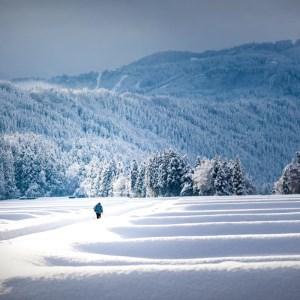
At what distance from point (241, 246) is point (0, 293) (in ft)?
25.6

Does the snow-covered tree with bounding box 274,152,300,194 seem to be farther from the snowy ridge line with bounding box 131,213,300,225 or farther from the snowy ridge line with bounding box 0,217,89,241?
the snowy ridge line with bounding box 0,217,89,241

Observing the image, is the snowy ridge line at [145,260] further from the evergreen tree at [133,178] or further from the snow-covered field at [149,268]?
the evergreen tree at [133,178]

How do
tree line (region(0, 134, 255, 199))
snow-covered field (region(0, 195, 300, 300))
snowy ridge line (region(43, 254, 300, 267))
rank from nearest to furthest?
1. snow-covered field (region(0, 195, 300, 300))
2. snowy ridge line (region(43, 254, 300, 267))
3. tree line (region(0, 134, 255, 199))

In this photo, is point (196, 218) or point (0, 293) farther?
point (196, 218)

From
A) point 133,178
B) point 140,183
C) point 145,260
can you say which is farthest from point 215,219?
point 133,178

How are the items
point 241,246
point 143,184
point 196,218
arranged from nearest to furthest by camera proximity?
1. point 241,246
2. point 196,218
3. point 143,184

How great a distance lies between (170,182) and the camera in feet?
265

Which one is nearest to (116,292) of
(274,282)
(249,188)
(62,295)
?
(62,295)

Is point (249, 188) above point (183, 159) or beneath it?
beneath

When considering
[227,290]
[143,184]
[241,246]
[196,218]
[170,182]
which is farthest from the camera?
[143,184]

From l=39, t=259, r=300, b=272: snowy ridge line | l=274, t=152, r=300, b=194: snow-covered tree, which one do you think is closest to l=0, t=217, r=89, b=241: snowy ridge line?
l=39, t=259, r=300, b=272: snowy ridge line

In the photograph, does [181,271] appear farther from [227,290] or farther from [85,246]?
[85,246]

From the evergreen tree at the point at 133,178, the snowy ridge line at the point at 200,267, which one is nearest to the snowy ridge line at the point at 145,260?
the snowy ridge line at the point at 200,267

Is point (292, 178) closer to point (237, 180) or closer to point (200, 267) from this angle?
point (237, 180)
